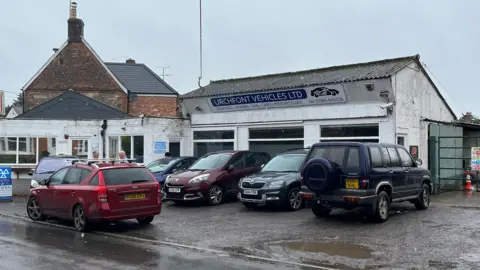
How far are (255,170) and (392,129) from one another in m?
4.83

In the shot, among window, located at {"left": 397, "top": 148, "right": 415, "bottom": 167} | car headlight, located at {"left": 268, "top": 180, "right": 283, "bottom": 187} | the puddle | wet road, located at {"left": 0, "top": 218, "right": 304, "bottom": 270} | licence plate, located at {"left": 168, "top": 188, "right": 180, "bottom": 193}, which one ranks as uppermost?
window, located at {"left": 397, "top": 148, "right": 415, "bottom": 167}

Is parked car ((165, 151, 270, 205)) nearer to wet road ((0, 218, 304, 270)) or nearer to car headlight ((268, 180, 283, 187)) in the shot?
car headlight ((268, 180, 283, 187))

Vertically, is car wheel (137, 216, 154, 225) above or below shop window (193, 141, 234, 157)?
below

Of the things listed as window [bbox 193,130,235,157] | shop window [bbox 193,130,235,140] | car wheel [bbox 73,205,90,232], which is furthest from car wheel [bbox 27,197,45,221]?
shop window [bbox 193,130,235,140]

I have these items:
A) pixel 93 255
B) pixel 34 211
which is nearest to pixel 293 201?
pixel 93 255

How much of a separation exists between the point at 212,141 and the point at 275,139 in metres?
3.52

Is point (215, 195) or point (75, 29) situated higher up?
point (75, 29)

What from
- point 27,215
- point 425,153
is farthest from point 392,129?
point 27,215

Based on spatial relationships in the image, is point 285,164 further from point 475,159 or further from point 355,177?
point 475,159

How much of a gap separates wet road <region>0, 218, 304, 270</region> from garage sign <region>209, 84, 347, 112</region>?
11.0m

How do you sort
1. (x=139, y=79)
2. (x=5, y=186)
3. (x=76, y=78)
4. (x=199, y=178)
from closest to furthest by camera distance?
(x=199, y=178) → (x=5, y=186) → (x=76, y=78) → (x=139, y=79)

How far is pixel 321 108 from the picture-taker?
19484 mm

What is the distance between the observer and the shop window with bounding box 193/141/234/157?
2261cm

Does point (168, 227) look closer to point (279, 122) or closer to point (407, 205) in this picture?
point (407, 205)
